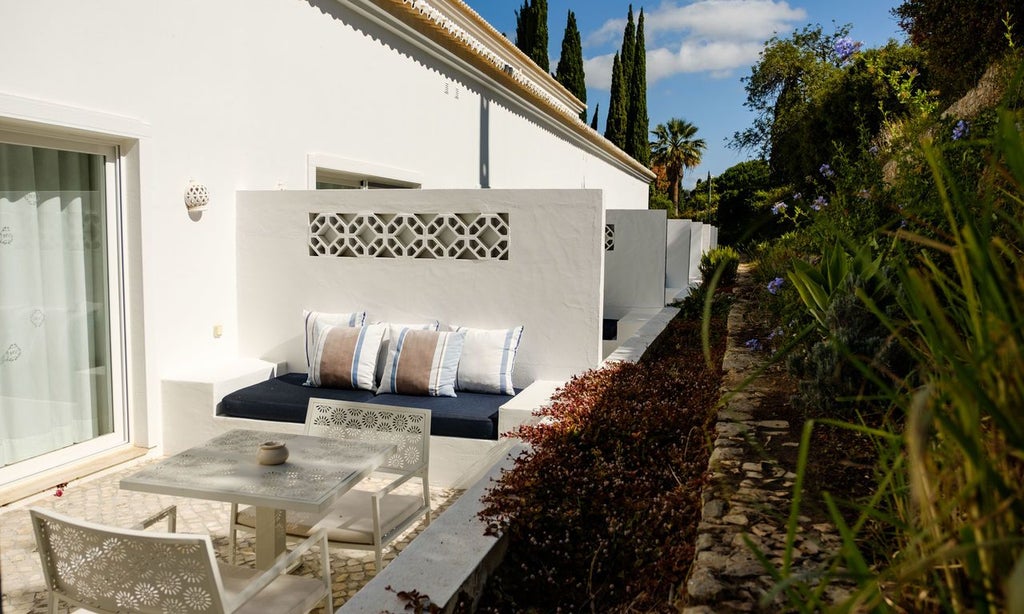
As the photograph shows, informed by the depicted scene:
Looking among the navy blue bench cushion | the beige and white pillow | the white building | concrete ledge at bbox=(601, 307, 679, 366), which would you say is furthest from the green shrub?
the navy blue bench cushion

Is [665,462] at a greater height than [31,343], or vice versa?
[31,343]

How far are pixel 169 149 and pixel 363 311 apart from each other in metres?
1.87

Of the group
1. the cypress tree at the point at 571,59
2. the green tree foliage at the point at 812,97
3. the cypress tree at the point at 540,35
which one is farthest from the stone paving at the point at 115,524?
the cypress tree at the point at 571,59

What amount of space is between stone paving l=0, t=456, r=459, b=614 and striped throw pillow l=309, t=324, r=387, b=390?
96cm

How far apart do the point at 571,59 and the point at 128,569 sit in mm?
22329

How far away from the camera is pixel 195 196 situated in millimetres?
5395

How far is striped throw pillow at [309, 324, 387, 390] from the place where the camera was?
5.16 m

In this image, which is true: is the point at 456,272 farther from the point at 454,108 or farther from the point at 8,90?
the point at 454,108

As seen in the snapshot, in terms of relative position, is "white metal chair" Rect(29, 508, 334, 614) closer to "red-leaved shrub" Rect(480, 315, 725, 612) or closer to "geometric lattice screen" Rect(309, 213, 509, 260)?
"red-leaved shrub" Rect(480, 315, 725, 612)

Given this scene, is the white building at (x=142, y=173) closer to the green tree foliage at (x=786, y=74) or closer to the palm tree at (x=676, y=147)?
the green tree foliage at (x=786, y=74)

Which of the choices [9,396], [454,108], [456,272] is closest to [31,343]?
[9,396]

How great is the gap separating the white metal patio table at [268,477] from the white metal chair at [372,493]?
18 cm

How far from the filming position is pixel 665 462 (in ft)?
11.6

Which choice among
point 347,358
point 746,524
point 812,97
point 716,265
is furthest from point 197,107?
point 812,97
